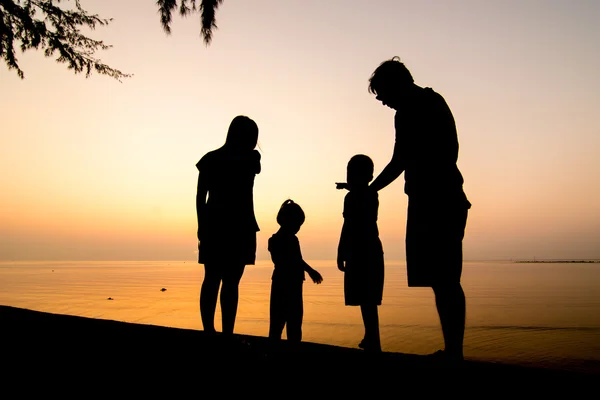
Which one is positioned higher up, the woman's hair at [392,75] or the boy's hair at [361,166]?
Result: the woman's hair at [392,75]

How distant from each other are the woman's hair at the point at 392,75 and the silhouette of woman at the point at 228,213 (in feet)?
3.49

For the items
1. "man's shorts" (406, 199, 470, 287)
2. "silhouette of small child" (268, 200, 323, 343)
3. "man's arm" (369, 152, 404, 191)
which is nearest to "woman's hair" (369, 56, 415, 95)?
"man's arm" (369, 152, 404, 191)

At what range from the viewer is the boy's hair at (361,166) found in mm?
3768

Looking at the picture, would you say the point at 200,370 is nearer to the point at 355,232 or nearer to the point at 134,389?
the point at 134,389

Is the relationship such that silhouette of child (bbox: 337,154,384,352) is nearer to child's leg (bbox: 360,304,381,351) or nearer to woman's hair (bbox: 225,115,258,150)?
child's leg (bbox: 360,304,381,351)

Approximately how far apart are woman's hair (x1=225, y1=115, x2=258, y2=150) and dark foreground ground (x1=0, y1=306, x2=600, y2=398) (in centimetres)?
148

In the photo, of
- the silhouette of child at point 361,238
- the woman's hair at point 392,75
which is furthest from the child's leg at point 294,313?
the woman's hair at point 392,75

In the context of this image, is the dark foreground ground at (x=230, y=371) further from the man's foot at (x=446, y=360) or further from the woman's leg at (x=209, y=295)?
the woman's leg at (x=209, y=295)

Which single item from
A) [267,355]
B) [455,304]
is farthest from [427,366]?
[267,355]

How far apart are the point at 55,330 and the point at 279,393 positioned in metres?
1.91

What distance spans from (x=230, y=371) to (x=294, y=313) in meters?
1.87

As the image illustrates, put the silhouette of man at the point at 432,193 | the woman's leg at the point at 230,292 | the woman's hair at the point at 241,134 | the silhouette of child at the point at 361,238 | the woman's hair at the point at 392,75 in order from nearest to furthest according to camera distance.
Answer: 1. the silhouette of man at the point at 432,193
2. the woman's hair at the point at 392,75
3. the woman's leg at the point at 230,292
4. the woman's hair at the point at 241,134
5. the silhouette of child at the point at 361,238

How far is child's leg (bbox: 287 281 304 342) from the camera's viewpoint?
3973 mm

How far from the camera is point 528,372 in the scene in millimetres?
2252
